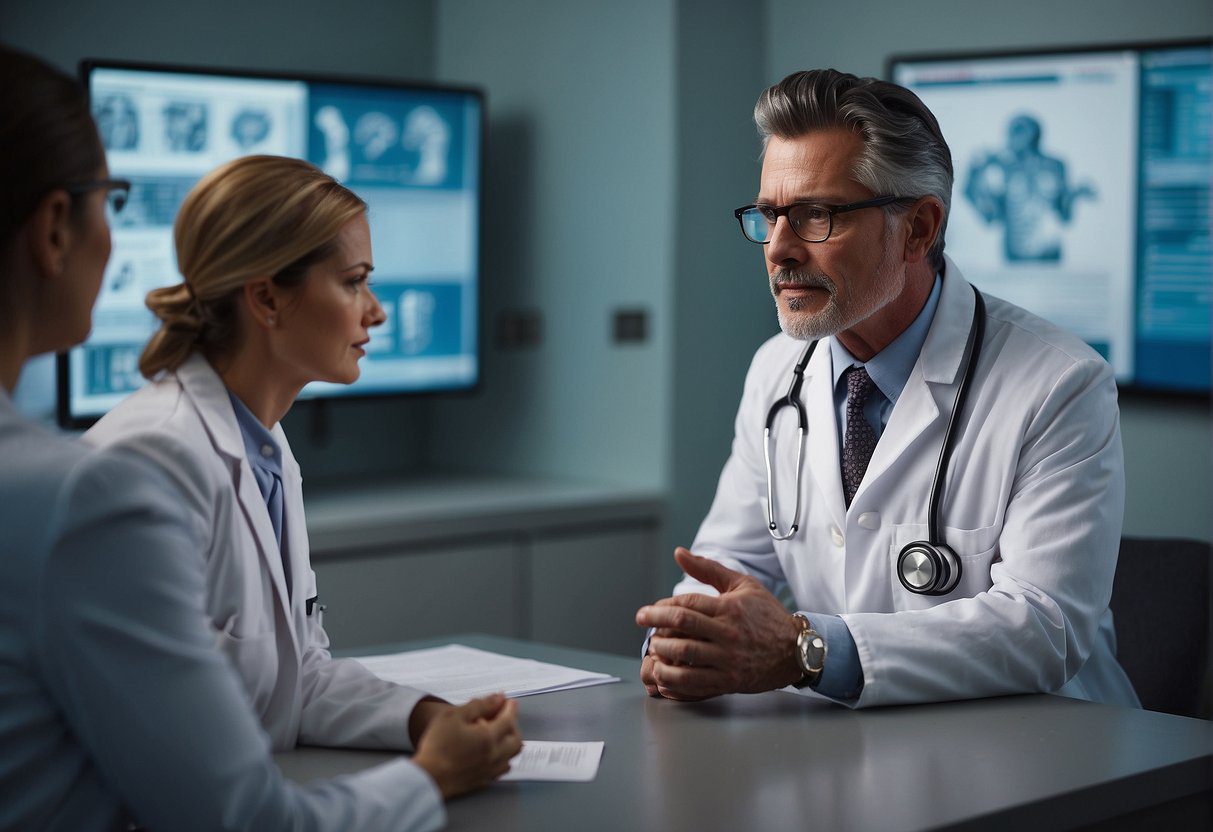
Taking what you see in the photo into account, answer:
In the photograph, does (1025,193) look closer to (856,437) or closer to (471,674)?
(856,437)

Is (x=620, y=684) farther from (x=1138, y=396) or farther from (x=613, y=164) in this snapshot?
(x=613, y=164)

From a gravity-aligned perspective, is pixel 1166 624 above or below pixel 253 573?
below

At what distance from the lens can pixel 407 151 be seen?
367 centimetres

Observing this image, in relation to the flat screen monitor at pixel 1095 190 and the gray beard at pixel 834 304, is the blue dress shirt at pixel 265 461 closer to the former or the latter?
the gray beard at pixel 834 304

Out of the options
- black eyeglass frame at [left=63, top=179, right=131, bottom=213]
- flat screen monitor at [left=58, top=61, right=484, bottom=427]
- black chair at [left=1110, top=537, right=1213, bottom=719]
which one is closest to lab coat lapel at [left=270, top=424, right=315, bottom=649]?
black eyeglass frame at [left=63, top=179, right=131, bottom=213]

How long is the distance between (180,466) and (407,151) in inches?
102

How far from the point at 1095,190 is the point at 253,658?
8.28ft

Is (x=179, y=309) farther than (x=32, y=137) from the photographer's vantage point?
Yes

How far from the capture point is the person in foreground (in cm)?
99

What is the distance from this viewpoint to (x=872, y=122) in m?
1.94

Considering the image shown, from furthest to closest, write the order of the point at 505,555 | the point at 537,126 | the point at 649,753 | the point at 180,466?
1. the point at 537,126
2. the point at 505,555
3. the point at 649,753
4. the point at 180,466

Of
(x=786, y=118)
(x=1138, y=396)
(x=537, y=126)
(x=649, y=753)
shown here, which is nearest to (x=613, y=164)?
(x=537, y=126)

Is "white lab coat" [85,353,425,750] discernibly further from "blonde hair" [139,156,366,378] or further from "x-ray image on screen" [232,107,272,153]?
"x-ray image on screen" [232,107,272,153]

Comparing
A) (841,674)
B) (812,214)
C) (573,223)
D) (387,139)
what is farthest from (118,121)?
(841,674)
